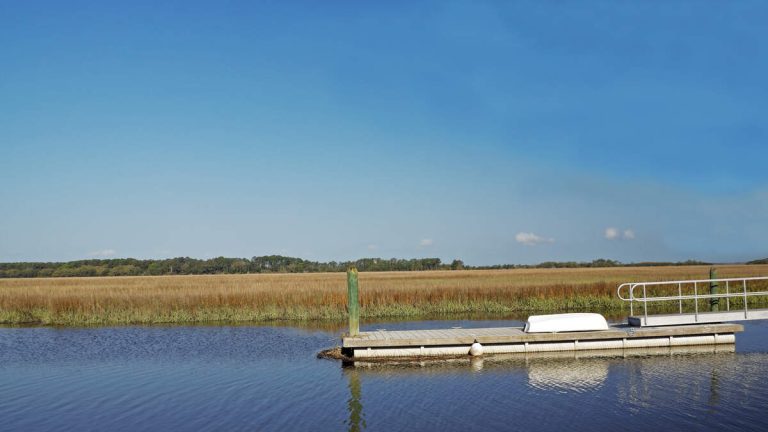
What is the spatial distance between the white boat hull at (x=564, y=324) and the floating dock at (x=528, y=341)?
201 millimetres

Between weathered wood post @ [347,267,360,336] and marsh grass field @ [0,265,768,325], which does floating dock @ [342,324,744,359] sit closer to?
weathered wood post @ [347,267,360,336]

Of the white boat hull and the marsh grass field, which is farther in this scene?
the marsh grass field

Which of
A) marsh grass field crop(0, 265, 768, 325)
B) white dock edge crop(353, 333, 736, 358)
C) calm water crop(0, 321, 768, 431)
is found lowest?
calm water crop(0, 321, 768, 431)

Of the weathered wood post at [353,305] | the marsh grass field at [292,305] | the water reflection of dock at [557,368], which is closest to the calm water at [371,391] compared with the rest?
the water reflection of dock at [557,368]

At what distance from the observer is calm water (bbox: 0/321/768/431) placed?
11.6m

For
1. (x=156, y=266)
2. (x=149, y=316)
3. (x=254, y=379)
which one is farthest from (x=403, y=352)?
(x=156, y=266)

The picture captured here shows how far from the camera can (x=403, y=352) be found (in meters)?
18.1

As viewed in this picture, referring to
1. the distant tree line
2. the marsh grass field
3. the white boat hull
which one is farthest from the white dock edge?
the distant tree line

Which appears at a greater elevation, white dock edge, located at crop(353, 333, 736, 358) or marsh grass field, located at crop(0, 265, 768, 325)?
marsh grass field, located at crop(0, 265, 768, 325)

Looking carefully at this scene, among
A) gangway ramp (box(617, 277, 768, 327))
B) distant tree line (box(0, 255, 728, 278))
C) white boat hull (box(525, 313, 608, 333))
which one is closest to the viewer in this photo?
white boat hull (box(525, 313, 608, 333))

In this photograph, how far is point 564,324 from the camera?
18562mm

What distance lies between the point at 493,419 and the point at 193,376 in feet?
27.9

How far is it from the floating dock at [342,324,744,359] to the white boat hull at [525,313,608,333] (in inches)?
7.9

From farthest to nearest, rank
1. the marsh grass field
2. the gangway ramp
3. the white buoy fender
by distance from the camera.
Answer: the marsh grass field < the gangway ramp < the white buoy fender
